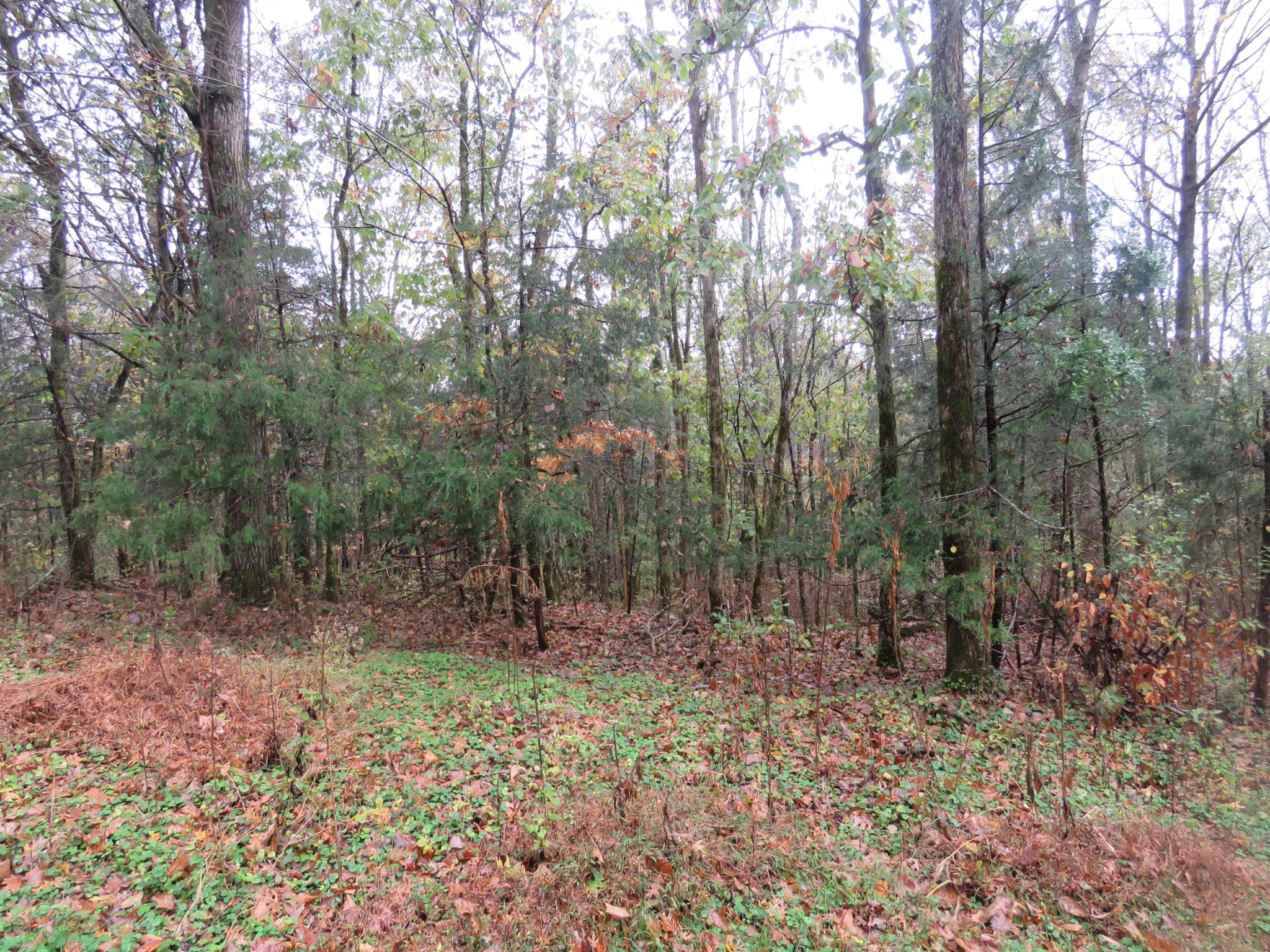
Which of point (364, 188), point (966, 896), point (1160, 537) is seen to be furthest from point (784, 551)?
point (364, 188)

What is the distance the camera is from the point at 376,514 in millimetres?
8312

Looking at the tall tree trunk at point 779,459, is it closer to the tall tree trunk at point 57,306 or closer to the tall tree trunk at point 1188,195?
the tall tree trunk at point 1188,195

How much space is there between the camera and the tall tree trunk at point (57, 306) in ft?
27.0

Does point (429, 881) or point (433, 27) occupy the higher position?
point (433, 27)

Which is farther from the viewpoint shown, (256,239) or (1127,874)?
(256,239)

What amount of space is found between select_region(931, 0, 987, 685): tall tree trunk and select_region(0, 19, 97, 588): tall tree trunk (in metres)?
10.9

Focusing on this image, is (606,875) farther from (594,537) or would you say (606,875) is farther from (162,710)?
(594,537)

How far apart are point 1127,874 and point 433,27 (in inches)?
480

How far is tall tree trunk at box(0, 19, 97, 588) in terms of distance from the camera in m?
8.23

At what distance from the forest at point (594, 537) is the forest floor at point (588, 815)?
3 centimetres

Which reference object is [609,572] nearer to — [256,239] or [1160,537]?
[256,239]

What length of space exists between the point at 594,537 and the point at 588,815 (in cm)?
795

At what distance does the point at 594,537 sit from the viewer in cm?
1185

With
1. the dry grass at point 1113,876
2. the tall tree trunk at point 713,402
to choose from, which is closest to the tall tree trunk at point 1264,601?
the dry grass at point 1113,876
